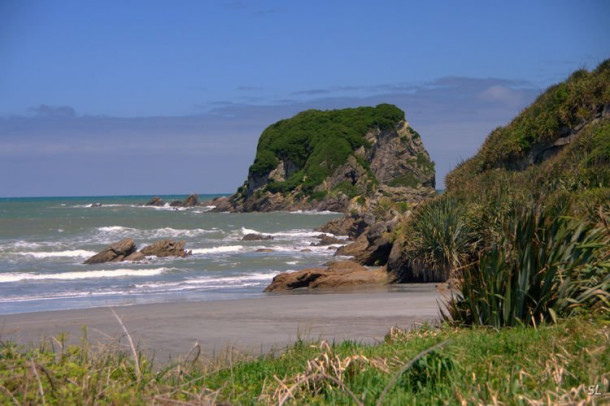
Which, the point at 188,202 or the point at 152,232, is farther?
the point at 188,202

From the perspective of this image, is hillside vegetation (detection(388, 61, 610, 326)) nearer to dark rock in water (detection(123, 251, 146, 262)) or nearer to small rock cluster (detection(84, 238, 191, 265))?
small rock cluster (detection(84, 238, 191, 265))

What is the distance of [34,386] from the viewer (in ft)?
14.1

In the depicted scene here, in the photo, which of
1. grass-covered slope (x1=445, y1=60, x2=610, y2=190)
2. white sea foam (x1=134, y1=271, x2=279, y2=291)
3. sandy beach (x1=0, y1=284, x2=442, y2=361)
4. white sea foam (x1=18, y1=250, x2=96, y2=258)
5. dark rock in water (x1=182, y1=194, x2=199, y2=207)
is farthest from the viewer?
dark rock in water (x1=182, y1=194, x2=199, y2=207)

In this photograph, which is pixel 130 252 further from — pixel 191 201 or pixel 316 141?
pixel 191 201

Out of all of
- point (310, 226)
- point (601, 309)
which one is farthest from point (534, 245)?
point (310, 226)

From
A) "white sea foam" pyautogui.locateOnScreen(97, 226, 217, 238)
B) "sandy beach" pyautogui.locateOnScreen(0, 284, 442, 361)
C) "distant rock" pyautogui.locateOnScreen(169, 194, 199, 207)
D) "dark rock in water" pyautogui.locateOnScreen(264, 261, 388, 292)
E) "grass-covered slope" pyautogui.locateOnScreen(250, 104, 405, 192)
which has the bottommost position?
"white sea foam" pyautogui.locateOnScreen(97, 226, 217, 238)

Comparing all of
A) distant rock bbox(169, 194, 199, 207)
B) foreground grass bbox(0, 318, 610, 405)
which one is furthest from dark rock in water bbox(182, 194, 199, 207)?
foreground grass bbox(0, 318, 610, 405)

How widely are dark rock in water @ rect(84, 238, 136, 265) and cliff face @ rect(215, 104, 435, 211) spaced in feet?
236

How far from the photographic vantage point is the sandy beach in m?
10.7

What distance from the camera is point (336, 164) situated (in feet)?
387

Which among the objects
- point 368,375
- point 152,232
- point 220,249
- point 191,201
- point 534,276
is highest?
point 534,276

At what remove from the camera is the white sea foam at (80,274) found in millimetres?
26672

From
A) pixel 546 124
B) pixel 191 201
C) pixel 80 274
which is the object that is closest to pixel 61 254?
pixel 80 274

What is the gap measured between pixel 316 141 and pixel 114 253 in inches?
3760
